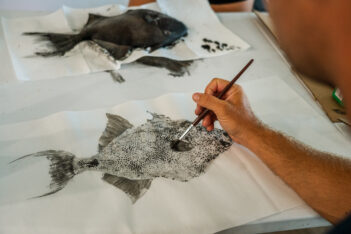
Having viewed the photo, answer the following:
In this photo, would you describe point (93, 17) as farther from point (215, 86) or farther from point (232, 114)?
point (232, 114)

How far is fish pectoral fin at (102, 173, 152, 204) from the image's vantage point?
726mm

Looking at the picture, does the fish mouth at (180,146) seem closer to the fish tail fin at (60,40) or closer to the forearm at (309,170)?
the forearm at (309,170)

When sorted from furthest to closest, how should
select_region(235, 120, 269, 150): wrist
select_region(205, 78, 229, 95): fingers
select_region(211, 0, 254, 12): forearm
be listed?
select_region(211, 0, 254, 12): forearm, select_region(205, 78, 229, 95): fingers, select_region(235, 120, 269, 150): wrist

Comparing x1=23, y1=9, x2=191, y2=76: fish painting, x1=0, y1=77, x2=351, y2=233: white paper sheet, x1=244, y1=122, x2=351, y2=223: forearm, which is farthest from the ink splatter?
x1=244, y1=122, x2=351, y2=223: forearm

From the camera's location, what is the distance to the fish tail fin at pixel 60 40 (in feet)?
3.82

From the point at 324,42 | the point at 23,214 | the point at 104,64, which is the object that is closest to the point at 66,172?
the point at 23,214

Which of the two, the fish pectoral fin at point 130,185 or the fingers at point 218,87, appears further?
the fingers at point 218,87

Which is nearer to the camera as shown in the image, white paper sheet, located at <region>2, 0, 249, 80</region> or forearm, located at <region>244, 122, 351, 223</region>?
forearm, located at <region>244, 122, 351, 223</region>

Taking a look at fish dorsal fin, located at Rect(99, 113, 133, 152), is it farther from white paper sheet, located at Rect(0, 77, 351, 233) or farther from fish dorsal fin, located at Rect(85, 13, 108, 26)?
fish dorsal fin, located at Rect(85, 13, 108, 26)

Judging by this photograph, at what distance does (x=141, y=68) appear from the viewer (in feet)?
3.75

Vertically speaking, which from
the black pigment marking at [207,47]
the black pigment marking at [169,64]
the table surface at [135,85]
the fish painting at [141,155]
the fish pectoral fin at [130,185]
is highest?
the black pigment marking at [207,47]

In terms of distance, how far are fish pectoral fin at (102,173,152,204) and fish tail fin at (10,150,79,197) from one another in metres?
0.08

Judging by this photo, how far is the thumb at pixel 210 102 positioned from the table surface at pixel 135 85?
20cm

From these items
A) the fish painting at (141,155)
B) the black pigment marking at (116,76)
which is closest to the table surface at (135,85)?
the black pigment marking at (116,76)
